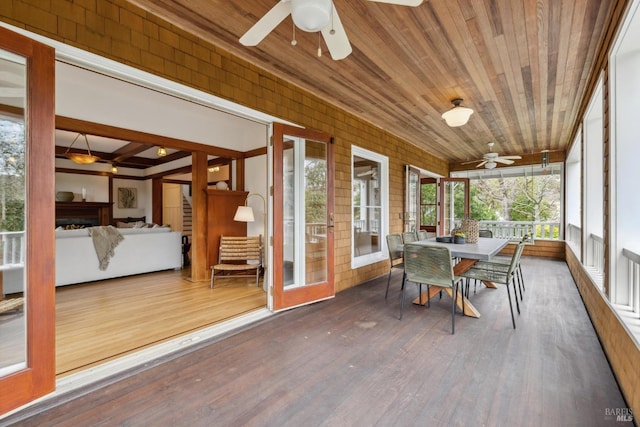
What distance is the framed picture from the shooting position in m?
9.17

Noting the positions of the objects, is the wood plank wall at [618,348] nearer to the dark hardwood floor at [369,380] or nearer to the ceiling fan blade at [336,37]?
the dark hardwood floor at [369,380]

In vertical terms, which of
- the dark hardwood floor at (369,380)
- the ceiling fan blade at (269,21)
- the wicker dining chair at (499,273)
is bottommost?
the dark hardwood floor at (369,380)

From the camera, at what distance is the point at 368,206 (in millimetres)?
5113

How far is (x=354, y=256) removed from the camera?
4.66m

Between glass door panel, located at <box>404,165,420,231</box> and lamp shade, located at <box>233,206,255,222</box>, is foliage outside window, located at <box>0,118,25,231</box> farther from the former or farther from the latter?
glass door panel, located at <box>404,165,420,231</box>

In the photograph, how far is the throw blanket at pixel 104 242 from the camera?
470cm

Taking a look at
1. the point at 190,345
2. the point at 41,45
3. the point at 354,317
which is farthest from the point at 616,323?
the point at 41,45

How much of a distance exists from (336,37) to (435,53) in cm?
143

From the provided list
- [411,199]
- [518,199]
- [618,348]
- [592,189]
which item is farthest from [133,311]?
→ [518,199]

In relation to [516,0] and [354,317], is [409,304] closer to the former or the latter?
[354,317]

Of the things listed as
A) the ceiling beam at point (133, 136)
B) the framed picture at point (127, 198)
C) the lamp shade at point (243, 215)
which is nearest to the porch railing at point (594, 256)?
the lamp shade at point (243, 215)

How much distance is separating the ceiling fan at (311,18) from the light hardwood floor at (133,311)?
2.71 meters

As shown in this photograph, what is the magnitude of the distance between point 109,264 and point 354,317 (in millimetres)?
4341

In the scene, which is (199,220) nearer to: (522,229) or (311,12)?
(311,12)
